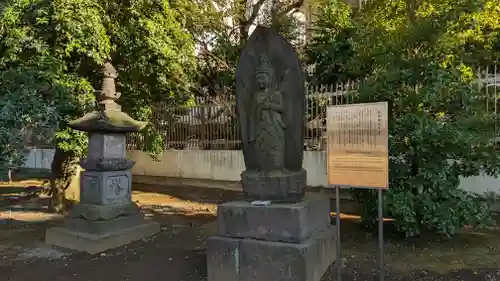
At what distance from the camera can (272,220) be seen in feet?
14.9

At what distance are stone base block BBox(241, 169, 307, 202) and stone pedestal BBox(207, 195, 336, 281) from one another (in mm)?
163

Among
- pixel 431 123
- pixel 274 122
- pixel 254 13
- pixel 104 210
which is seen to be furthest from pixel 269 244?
pixel 254 13

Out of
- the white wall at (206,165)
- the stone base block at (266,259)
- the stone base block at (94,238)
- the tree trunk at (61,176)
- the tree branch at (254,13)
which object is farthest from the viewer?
the tree branch at (254,13)

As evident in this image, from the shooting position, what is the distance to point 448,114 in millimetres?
6270

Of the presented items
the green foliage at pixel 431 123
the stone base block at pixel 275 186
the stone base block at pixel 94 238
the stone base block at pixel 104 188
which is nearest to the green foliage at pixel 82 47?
the stone base block at pixel 104 188

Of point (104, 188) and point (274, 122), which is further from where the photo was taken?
point (104, 188)

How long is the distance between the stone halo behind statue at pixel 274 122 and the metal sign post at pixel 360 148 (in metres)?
0.67

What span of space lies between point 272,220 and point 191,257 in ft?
6.70

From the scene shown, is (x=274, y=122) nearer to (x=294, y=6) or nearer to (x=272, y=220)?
(x=272, y=220)

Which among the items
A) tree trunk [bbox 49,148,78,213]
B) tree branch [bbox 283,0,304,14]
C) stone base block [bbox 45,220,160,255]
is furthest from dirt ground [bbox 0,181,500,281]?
tree branch [bbox 283,0,304,14]

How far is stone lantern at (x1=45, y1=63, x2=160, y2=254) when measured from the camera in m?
6.89

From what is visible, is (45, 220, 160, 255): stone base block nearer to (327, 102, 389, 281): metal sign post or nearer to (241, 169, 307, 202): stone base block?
(241, 169, 307, 202): stone base block

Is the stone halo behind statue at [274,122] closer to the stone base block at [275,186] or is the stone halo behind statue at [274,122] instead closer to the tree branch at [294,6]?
the stone base block at [275,186]

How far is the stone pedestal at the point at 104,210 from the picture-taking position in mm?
6832
